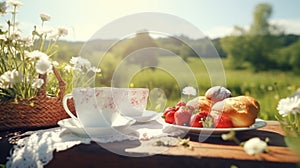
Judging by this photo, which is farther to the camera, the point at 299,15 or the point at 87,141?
the point at 299,15

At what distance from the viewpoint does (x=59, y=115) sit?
102cm

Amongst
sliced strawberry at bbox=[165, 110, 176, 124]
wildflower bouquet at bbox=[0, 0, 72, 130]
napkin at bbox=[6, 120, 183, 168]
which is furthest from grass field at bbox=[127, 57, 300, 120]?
wildflower bouquet at bbox=[0, 0, 72, 130]

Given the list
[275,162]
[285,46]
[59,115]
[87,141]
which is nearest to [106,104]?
[87,141]

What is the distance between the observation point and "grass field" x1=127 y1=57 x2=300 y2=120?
1.12 m

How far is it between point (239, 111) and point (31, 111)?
61 cm

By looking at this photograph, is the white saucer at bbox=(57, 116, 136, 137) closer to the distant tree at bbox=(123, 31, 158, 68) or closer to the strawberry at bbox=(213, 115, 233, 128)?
the strawberry at bbox=(213, 115, 233, 128)

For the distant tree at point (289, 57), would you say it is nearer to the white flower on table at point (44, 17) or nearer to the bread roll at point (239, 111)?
the bread roll at point (239, 111)

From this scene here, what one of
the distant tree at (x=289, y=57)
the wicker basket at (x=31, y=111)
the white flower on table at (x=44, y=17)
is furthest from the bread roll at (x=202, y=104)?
the distant tree at (x=289, y=57)

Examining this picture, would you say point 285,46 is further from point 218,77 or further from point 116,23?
point 116,23

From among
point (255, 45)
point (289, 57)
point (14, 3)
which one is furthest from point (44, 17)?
point (255, 45)

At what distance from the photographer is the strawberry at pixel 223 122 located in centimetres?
81

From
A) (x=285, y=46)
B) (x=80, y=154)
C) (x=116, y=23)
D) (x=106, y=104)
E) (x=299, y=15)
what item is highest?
(x=299, y=15)

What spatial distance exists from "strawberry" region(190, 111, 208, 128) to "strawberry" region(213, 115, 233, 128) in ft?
0.10

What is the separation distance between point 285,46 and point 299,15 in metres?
0.44
